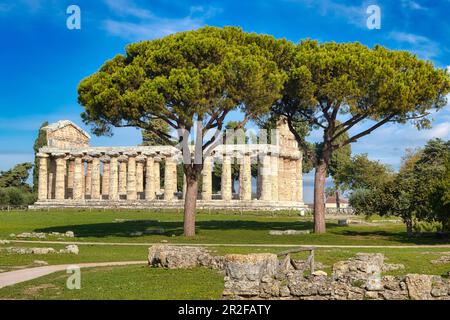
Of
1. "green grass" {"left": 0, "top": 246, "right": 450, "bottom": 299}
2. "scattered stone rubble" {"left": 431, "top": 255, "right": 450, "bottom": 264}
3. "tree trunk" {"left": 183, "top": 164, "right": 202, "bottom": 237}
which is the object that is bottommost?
"green grass" {"left": 0, "top": 246, "right": 450, "bottom": 299}

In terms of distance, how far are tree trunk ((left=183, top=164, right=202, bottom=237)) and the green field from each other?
3.18ft

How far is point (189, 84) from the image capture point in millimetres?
40625

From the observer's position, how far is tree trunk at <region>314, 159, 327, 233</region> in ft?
152

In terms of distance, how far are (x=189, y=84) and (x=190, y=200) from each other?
379 inches

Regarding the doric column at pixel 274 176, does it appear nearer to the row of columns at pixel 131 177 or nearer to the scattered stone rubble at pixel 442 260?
the row of columns at pixel 131 177

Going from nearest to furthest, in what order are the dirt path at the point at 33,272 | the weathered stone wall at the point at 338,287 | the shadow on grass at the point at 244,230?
the weathered stone wall at the point at 338,287 → the dirt path at the point at 33,272 → the shadow on grass at the point at 244,230

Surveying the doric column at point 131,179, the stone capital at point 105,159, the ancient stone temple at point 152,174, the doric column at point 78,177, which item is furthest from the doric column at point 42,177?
the doric column at point 131,179

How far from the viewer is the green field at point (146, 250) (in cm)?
1844

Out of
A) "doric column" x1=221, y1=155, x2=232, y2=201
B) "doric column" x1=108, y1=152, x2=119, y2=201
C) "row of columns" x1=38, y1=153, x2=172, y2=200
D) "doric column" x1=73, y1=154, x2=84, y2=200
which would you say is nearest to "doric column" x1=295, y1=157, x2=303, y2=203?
"doric column" x1=221, y1=155, x2=232, y2=201

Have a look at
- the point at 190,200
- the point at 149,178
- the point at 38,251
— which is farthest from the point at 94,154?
the point at 38,251

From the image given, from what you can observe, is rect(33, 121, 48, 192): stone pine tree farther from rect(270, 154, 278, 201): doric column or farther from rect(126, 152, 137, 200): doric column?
rect(270, 154, 278, 201): doric column

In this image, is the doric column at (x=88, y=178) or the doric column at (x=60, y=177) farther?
the doric column at (x=88, y=178)
